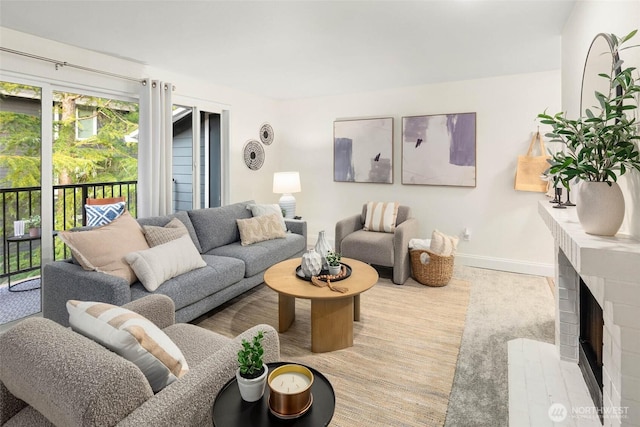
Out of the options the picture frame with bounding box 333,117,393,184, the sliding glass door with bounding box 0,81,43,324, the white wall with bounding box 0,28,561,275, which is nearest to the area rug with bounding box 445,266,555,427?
the white wall with bounding box 0,28,561,275

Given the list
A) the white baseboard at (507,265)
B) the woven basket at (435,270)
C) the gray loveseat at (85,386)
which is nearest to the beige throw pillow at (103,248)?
the gray loveseat at (85,386)

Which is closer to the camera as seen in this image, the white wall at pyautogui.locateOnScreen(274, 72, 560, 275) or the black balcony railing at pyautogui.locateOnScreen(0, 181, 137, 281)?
the black balcony railing at pyautogui.locateOnScreen(0, 181, 137, 281)

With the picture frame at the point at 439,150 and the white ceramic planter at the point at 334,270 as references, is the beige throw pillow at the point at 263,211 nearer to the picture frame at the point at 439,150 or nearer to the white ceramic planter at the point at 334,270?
the white ceramic planter at the point at 334,270

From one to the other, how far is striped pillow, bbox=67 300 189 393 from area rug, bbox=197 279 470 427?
99cm

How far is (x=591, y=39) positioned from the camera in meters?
2.03

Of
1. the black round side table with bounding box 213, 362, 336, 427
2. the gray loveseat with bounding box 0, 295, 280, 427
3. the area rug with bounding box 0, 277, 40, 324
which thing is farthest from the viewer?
the area rug with bounding box 0, 277, 40, 324

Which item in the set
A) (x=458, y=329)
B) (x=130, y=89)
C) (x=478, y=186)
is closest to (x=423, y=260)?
(x=458, y=329)

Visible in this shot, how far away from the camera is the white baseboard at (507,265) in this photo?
418 centimetres

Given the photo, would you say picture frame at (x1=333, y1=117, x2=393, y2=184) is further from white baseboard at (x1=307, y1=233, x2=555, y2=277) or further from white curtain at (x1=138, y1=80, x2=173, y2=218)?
white curtain at (x1=138, y1=80, x2=173, y2=218)

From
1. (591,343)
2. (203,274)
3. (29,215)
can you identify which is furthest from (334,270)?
(29,215)

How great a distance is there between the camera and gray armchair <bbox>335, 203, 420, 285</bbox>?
3.91 meters

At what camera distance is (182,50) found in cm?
330

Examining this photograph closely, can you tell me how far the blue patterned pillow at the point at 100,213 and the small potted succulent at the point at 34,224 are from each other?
436 millimetres

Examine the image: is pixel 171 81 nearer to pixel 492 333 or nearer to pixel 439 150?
pixel 439 150
